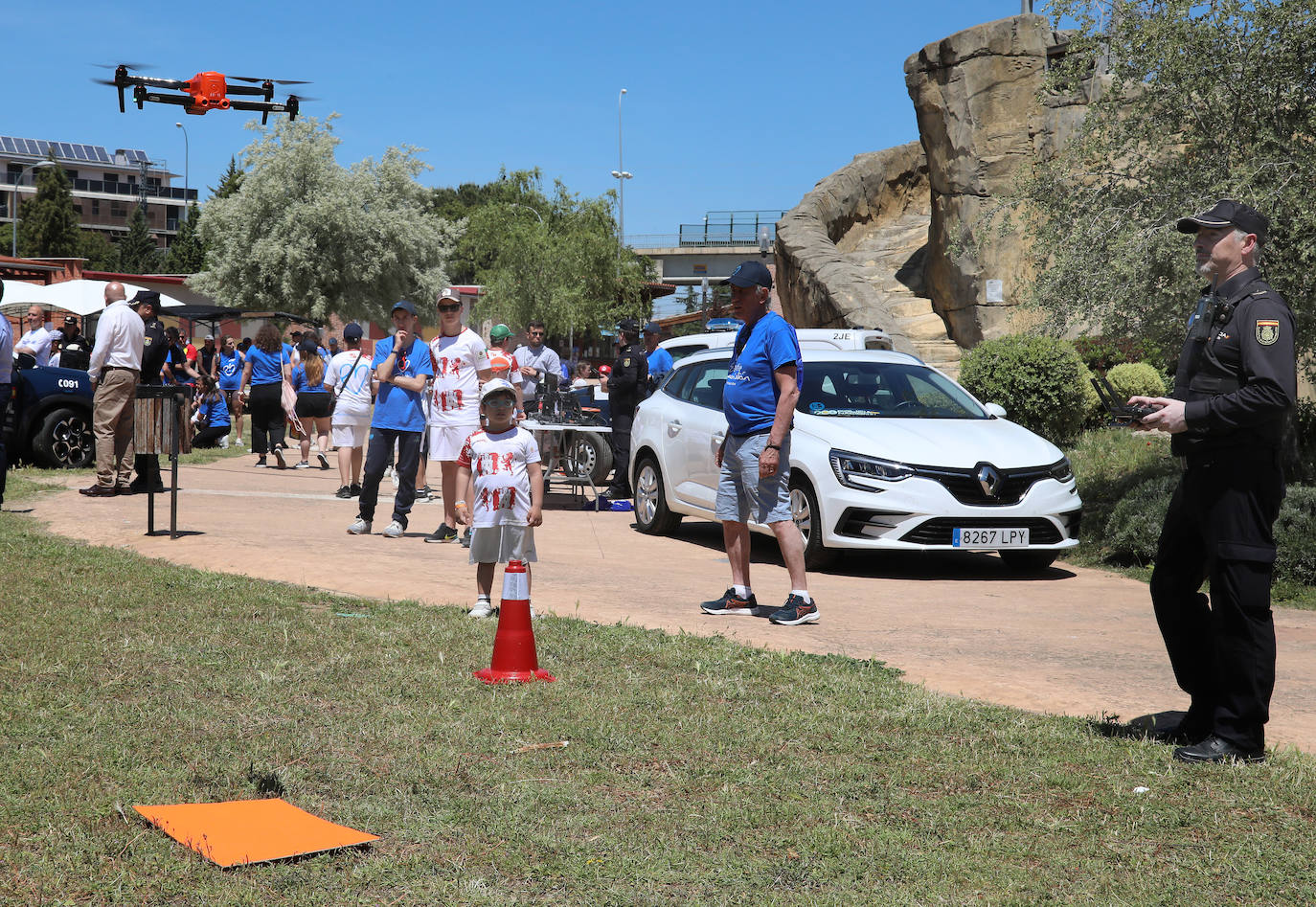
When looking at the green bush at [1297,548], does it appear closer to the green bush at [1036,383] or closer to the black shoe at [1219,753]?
the black shoe at [1219,753]

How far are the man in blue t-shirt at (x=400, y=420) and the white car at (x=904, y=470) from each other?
223 centimetres

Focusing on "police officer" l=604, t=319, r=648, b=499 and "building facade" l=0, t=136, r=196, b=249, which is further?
"building facade" l=0, t=136, r=196, b=249

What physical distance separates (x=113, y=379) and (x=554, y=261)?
45207mm

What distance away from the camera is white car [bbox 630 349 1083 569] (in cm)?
903

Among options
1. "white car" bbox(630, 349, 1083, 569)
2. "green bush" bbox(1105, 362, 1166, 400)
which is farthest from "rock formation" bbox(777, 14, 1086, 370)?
"white car" bbox(630, 349, 1083, 569)

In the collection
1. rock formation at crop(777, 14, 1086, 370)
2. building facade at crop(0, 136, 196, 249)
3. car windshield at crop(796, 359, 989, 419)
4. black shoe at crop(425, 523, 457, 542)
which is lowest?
black shoe at crop(425, 523, 457, 542)

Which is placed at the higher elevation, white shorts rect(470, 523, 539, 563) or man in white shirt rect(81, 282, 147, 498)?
man in white shirt rect(81, 282, 147, 498)

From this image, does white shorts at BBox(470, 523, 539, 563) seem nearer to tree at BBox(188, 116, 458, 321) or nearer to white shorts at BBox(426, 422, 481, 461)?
white shorts at BBox(426, 422, 481, 461)

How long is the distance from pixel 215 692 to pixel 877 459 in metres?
5.18

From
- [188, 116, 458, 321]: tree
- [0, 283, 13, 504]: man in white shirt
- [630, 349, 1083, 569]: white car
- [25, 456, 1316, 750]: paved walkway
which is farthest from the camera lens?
[188, 116, 458, 321]: tree

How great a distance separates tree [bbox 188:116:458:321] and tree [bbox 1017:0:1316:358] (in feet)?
139

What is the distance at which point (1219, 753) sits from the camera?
4570 millimetres

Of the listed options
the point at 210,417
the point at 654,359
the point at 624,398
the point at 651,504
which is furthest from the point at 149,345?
the point at 210,417

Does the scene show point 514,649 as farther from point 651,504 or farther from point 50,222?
point 50,222
